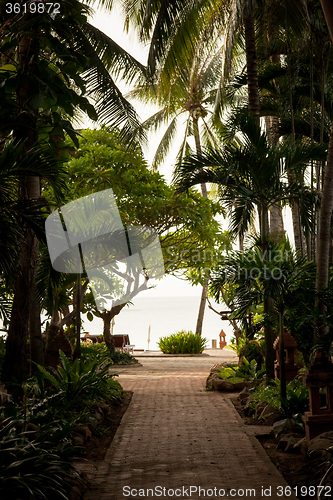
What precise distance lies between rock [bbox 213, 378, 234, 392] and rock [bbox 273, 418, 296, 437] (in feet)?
8.96

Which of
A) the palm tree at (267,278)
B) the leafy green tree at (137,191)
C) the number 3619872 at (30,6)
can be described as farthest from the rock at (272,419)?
the leafy green tree at (137,191)

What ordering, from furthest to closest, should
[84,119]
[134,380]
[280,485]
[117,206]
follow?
[84,119]
[117,206]
[134,380]
[280,485]

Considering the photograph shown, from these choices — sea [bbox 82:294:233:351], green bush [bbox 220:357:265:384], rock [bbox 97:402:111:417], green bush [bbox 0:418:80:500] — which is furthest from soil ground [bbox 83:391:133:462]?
sea [bbox 82:294:233:351]

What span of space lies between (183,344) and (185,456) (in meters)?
12.3

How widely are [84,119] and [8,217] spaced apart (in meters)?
9.09

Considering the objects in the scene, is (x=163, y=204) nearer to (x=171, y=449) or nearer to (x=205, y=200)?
(x=205, y=200)

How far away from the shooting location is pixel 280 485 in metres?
3.32

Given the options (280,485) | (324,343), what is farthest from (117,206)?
(280,485)

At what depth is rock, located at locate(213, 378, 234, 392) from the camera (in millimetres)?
7402

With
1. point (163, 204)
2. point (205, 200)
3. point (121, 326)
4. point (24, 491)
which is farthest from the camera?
point (121, 326)

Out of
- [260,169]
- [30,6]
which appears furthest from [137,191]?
[30,6]

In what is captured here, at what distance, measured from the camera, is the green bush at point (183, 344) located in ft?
53.2

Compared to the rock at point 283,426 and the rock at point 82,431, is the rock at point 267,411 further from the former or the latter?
the rock at point 82,431

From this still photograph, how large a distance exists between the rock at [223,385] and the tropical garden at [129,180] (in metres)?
0.66
